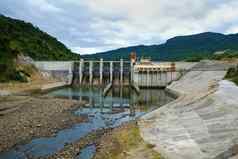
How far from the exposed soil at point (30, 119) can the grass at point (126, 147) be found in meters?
5.97

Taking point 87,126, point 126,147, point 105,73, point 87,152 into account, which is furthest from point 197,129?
point 105,73

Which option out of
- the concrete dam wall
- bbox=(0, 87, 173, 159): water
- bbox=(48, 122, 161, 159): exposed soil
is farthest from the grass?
the concrete dam wall

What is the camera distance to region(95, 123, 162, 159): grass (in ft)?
56.8

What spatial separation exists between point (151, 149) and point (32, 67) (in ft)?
210

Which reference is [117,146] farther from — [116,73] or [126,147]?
[116,73]

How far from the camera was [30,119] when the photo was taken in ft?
100

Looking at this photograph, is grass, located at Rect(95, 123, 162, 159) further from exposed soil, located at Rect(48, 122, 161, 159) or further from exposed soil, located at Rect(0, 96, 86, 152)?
exposed soil, located at Rect(0, 96, 86, 152)

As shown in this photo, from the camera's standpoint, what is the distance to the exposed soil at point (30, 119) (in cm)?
2405

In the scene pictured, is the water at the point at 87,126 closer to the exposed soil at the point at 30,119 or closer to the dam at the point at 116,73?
the exposed soil at the point at 30,119

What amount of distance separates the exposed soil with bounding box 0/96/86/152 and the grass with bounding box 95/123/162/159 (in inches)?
235

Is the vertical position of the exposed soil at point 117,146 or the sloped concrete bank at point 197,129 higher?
the sloped concrete bank at point 197,129

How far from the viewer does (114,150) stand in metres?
19.1

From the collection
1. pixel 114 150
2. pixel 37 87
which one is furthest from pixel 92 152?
pixel 37 87

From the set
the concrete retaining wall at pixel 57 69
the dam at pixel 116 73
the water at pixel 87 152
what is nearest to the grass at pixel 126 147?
Answer: the water at pixel 87 152
